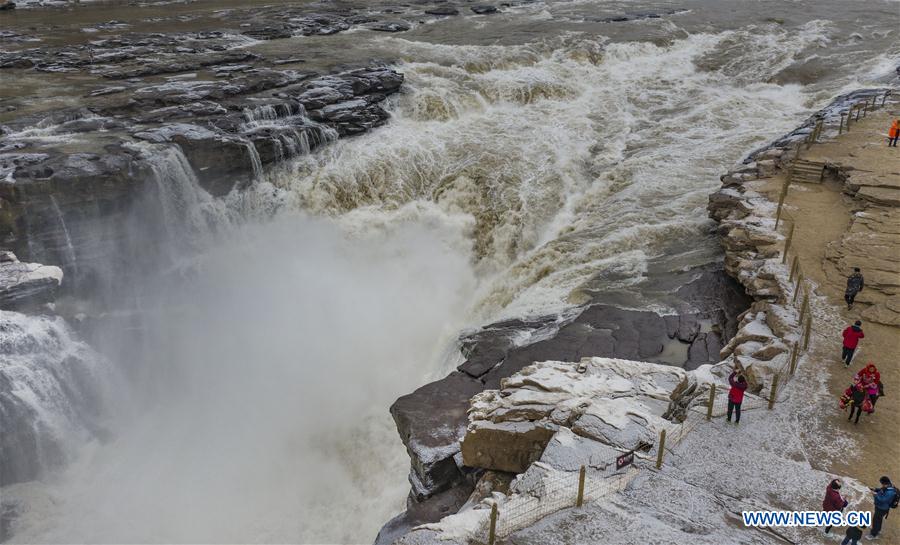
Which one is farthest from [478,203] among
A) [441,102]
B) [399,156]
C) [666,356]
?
[666,356]

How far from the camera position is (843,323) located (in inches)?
561

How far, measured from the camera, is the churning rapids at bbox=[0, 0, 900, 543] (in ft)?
51.3

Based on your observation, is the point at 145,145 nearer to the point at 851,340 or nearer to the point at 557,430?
the point at 557,430

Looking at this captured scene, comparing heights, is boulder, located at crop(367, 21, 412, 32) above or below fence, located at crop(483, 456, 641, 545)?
above

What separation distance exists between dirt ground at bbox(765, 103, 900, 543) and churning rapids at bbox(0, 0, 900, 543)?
2.94 m

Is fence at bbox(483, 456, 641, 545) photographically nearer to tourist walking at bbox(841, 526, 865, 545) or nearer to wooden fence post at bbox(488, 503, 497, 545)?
wooden fence post at bbox(488, 503, 497, 545)

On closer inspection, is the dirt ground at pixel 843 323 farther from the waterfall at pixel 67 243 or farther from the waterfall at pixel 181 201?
the waterfall at pixel 67 243

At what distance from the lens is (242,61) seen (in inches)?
1266

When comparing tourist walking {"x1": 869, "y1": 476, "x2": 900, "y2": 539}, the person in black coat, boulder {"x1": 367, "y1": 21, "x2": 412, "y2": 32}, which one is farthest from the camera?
boulder {"x1": 367, "y1": 21, "x2": 412, "y2": 32}

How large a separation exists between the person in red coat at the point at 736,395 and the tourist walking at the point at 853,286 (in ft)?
16.4

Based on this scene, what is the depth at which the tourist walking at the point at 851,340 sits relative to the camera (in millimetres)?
12477

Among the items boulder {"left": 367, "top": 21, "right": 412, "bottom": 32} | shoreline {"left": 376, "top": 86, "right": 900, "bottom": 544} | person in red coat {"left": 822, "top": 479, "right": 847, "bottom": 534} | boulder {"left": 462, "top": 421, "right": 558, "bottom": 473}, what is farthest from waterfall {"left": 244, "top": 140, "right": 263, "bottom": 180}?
boulder {"left": 367, "top": 21, "right": 412, "bottom": 32}

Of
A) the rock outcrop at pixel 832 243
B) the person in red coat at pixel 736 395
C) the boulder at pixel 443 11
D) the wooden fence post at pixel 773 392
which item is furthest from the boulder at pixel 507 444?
the boulder at pixel 443 11

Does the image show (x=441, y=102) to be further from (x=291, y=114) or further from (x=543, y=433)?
(x=543, y=433)
